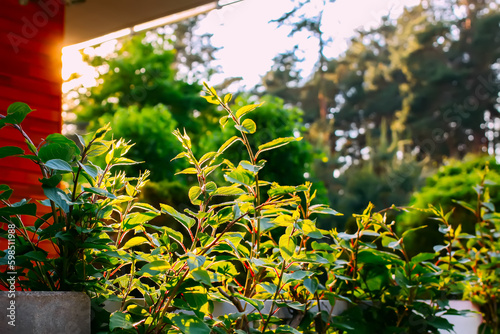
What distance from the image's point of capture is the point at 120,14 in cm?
288

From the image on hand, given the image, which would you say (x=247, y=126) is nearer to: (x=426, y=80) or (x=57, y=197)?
(x=57, y=197)

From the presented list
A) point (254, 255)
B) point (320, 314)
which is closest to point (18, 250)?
point (254, 255)

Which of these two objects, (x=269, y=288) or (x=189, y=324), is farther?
(x=269, y=288)

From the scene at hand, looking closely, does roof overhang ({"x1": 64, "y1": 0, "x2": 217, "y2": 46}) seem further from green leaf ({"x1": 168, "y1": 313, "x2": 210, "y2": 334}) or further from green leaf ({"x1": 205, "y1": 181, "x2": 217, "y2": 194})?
green leaf ({"x1": 168, "y1": 313, "x2": 210, "y2": 334})

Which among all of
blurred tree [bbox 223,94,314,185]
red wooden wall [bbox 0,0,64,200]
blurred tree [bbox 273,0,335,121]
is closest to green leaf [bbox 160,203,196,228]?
red wooden wall [bbox 0,0,64,200]

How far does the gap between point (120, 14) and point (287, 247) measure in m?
2.20

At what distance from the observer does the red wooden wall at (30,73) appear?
2160 millimetres

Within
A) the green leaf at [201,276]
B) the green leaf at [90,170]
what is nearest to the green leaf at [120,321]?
the green leaf at [201,276]

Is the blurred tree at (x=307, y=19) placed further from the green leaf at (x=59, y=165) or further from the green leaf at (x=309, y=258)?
the green leaf at (x=59, y=165)

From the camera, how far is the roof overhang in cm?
275

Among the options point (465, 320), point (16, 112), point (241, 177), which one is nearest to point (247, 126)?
point (241, 177)

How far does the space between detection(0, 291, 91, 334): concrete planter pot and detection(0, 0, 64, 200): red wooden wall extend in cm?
140

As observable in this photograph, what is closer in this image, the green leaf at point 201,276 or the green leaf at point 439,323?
the green leaf at point 201,276

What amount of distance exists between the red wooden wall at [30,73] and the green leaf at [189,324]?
4.82ft
